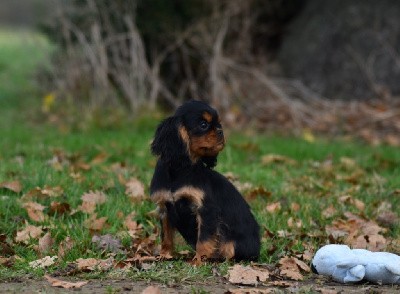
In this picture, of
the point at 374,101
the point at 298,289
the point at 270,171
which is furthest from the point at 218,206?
the point at 374,101

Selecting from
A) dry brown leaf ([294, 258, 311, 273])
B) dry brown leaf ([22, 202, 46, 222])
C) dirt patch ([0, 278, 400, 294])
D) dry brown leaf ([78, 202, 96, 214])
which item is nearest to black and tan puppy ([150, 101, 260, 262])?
dry brown leaf ([294, 258, 311, 273])

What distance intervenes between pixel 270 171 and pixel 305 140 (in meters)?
2.75

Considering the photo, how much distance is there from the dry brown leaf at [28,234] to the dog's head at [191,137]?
1.28 m

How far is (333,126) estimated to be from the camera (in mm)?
12953

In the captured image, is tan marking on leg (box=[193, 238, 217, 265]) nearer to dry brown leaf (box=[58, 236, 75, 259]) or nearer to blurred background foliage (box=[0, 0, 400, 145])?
dry brown leaf (box=[58, 236, 75, 259])

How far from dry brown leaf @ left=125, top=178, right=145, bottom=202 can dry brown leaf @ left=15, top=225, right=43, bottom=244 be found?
1.18 meters

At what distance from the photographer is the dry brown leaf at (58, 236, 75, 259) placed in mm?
5812

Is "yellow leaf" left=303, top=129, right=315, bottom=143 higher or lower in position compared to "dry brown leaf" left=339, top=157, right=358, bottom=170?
higher

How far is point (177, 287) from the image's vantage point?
200 inches

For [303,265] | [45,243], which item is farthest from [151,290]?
[45,243]

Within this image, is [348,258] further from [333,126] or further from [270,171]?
[333,126]

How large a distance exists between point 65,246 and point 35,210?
Answer: 0.85m

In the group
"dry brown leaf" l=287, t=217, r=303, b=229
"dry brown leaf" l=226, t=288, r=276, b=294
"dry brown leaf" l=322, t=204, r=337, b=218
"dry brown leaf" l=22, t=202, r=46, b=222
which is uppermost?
"dry brown leaf" l=22, t=202, r=46, b=222

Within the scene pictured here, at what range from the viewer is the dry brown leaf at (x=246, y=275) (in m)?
5.19
